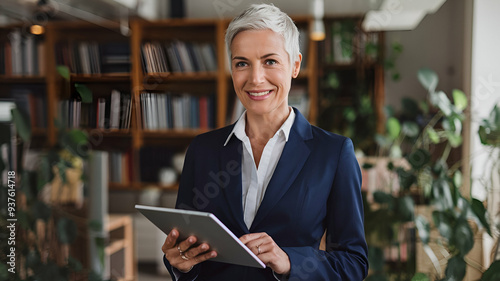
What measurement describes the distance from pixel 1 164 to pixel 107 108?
1.46 feet

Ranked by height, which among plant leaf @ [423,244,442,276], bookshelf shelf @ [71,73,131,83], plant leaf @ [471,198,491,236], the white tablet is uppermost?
bookshelf shelf @ [71,73,131,83]

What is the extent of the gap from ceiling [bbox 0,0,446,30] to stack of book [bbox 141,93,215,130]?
0.34 metres

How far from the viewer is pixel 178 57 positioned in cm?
184

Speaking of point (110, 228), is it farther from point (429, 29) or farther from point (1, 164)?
point (429, 29)

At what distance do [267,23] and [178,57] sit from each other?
1154mm

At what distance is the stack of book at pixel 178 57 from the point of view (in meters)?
1.33

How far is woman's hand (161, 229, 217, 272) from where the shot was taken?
73 cm

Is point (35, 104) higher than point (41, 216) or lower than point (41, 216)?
higher

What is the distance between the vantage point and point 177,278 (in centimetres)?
83

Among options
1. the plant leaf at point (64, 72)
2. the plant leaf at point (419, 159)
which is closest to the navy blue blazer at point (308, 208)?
the plant leaf at point (64, 72)

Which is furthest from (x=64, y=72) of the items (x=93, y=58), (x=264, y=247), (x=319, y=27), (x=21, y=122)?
(x=319, y=27)

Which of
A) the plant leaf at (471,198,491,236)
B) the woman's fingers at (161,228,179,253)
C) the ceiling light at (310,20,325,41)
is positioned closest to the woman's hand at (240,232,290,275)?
the woman's fingers at (161,228,179,253)

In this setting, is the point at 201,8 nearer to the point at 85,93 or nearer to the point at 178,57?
the point at 178,57

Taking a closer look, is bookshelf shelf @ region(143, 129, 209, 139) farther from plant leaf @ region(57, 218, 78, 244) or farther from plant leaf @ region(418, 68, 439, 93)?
plant leaf @ region(418, 68, 439, 93)
